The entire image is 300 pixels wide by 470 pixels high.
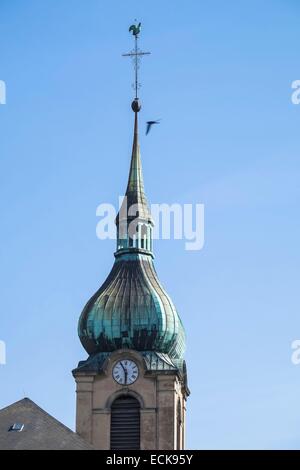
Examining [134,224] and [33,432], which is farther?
[134,224]

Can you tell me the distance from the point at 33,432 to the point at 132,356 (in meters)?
12.3

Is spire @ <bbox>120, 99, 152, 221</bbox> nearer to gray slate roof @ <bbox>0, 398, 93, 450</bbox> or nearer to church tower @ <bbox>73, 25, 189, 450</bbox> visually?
church tower @ <bbox>73, 25, 189, 450</bbox>

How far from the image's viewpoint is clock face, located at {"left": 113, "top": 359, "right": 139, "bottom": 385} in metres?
88.2

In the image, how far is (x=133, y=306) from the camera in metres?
89.4

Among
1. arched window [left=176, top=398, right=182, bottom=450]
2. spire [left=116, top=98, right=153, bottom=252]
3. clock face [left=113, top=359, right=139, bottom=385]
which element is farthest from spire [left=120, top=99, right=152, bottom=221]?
arched window [left=176, top=398, right=182, bottom=450]

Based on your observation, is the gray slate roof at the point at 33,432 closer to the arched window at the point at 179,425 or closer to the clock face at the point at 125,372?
the clock face at the point at 125,372

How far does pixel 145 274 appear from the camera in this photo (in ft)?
297

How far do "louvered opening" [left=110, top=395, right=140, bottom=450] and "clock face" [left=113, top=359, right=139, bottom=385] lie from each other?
0.71 meters

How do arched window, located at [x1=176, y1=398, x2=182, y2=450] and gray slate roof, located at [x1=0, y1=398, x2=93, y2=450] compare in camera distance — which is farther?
arched window, located at [x1=176, y1=398, x2=182, y2=450]

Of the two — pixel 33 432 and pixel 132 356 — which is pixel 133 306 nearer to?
pixel 132 356

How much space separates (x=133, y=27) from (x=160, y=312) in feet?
41.8

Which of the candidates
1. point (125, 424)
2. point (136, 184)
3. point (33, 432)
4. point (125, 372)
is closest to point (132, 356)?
point (125, 372)

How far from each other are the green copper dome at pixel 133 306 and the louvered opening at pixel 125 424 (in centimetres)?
244
